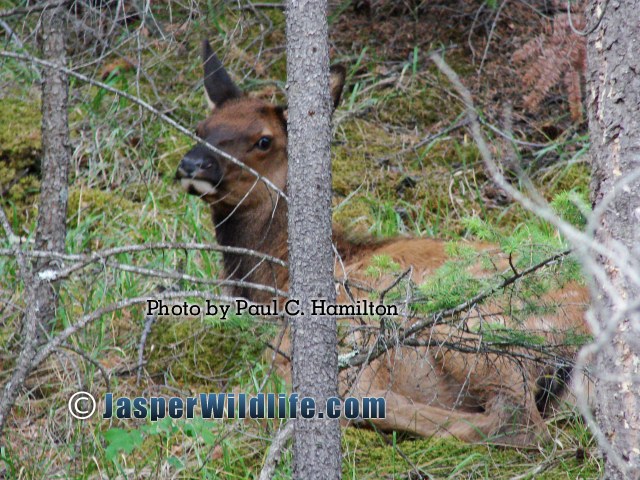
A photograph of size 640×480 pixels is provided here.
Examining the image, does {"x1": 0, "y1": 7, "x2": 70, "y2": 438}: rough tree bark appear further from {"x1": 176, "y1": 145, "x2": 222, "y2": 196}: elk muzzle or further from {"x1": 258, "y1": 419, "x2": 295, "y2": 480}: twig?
{"x1": 258, "y1": 419, "x2": 295, "y2": 480}: twig

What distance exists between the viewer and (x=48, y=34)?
5.51 meters

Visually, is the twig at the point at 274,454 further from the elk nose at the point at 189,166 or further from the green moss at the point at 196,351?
the elk nose at the point at 189,166

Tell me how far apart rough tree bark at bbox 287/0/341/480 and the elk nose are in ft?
8.56

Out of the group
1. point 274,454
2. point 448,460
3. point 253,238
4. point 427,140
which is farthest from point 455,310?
point 427,140

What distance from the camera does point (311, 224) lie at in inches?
147

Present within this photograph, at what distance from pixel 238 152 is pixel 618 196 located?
3750 millimetres

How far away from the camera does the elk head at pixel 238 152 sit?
638cm

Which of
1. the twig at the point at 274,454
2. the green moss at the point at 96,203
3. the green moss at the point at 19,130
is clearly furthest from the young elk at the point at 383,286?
the green moss at the point at 19,130

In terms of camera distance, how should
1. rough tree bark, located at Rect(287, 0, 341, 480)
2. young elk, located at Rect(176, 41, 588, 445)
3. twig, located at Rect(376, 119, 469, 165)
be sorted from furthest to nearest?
1. twig, located at Rect(376, 119, 469, 165)
2. young elk, located at Rect(176, 41, 588, 445)
3. rough tree bark, located at Rect(287, 0, 341, 480)

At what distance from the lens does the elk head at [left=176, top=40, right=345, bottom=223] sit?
6.38 m

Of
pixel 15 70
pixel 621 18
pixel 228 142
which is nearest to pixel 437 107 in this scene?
pixel 228 142

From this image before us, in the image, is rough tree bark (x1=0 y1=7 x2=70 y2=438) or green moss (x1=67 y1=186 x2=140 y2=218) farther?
green moss (x1=67 y1=186 x2=140 y2=218)

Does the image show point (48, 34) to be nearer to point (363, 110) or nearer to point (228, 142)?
point (228, 142)

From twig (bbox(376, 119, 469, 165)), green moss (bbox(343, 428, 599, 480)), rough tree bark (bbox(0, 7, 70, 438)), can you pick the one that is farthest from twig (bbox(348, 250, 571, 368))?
twig (bbox(376, 119, 469, 165))
